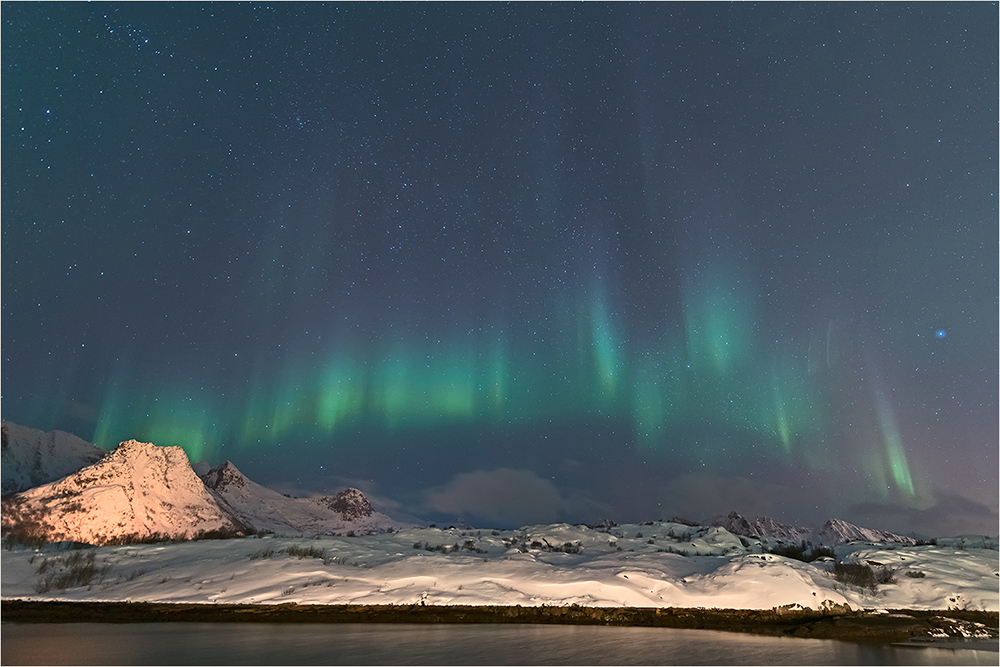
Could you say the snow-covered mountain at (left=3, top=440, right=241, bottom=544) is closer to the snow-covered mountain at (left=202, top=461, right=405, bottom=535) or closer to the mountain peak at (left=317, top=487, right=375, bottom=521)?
the snow-covered mountain at (left=202, top=461, right=405, bottom=535)

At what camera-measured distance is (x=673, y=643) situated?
12609 millimetres

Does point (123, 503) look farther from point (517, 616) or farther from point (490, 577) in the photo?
point (517, 616)

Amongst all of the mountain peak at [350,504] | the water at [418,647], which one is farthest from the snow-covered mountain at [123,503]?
the mountain peak at [350,504]

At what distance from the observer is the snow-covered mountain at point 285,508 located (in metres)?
71.0

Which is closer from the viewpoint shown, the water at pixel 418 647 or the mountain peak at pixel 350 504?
the water at pixel 418 647

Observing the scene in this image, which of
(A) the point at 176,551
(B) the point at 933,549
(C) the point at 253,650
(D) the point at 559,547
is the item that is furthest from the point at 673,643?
(A) the point at 176,551

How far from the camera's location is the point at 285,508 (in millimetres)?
80500

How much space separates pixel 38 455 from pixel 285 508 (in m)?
Result: 30.1

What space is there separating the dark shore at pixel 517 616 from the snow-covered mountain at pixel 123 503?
67.7ft

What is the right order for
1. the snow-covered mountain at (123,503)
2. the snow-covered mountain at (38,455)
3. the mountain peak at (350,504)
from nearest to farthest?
the snow-covered mountain at (123,503) → the snow-covered mountain at (38,455) → the mountain peak at (350,504)

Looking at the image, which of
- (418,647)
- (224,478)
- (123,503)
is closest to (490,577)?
(418,647)

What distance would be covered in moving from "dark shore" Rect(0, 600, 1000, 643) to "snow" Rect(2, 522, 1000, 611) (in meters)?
0.43

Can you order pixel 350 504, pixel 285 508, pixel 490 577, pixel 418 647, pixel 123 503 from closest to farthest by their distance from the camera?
pixel 418 647
pixel 490 577
pixel 123 503
pixel 285 508
pixel 350 504

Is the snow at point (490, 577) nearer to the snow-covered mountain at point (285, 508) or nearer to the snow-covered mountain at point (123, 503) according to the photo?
the snow-covered mountain at point (123, 503)
